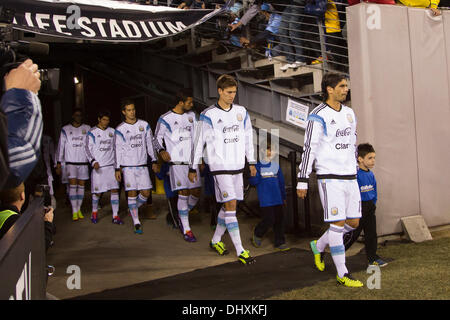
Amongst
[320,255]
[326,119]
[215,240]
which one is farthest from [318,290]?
[215,240]

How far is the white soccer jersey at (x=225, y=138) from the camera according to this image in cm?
677

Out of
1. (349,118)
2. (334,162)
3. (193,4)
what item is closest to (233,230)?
(334,162)

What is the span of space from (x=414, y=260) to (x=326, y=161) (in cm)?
174

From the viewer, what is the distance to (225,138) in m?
6.86

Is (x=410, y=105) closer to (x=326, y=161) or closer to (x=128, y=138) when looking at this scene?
(x=326, y=161)

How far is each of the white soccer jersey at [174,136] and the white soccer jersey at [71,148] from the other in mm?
3058

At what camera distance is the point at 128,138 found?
9.10 m

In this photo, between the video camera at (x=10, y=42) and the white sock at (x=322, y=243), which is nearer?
the video camera at (x=10, y=42)

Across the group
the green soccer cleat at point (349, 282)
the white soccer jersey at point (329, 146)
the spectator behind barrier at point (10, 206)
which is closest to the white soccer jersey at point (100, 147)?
the white soccer jersey at point (329, 146)

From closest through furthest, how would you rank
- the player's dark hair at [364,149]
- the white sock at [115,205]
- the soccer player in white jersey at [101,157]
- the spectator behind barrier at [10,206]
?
the spectator behind barrier at [10,206], the player's dark hair at [364,149], the white sock at [115,205], the soccer player in white jersey at [101,157]

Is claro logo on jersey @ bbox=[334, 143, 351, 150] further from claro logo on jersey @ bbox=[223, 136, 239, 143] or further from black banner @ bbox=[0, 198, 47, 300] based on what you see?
black banner @ bbox=[0, 198, 47, 300]

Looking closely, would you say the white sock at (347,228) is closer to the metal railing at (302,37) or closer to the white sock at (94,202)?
the metal railing at (302,37)

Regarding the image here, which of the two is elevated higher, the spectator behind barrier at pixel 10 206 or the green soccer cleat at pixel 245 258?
the spectator behind barrier at pixel 10 206

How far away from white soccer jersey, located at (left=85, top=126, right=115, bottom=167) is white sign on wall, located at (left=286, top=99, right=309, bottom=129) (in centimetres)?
347
